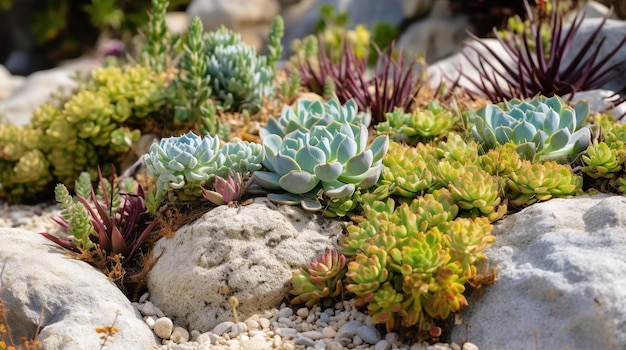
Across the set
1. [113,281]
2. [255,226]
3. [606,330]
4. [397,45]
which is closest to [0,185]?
[113,281]

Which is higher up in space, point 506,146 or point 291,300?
point 506,146

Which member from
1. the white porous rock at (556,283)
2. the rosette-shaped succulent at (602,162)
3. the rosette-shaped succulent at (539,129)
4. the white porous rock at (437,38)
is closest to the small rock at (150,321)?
the white porous rock at (556,283)

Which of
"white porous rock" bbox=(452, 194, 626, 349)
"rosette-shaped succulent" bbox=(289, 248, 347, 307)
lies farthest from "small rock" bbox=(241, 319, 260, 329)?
"white porous rock" bbox=(452, 194, 626, 349)

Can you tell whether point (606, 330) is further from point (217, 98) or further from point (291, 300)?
point (217, 98)

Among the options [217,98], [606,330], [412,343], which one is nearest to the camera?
[606,330]

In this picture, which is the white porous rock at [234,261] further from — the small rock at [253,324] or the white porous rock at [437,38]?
the white porous rock at [437,38]

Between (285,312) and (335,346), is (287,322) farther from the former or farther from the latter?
(335,346)
